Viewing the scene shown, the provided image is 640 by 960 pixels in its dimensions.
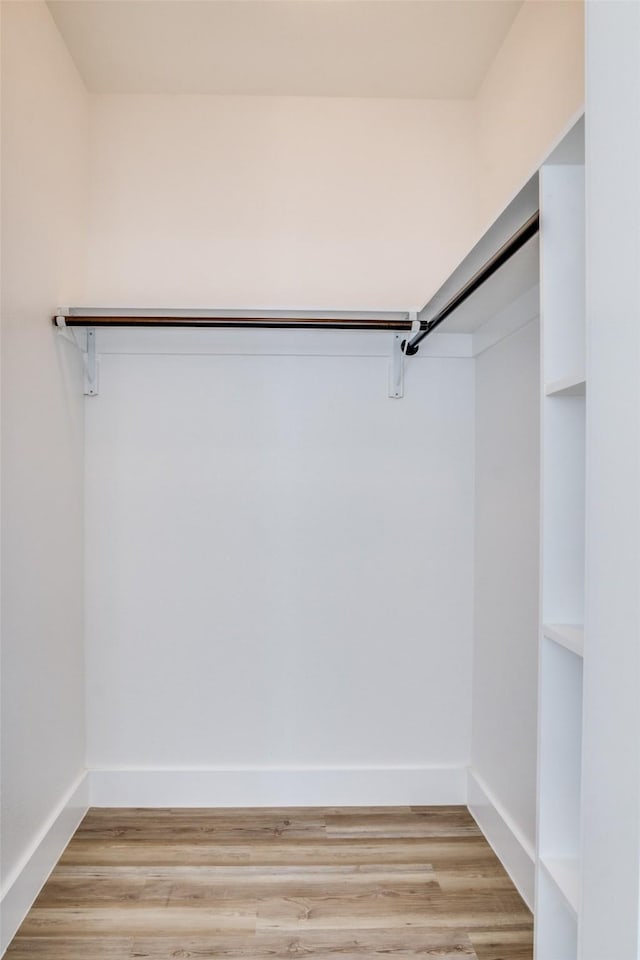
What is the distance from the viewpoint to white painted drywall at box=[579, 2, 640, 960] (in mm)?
677

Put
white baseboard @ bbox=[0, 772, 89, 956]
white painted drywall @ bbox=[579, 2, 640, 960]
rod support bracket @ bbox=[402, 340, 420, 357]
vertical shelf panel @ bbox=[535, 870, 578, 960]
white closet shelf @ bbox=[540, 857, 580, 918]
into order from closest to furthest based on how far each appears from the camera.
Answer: white painted drywall @ bbox=[579, 2, 640, 960] < white closet shelf @ bbox=[540, 857, 580, 918] < vertical shelf panel @ bbox=[535, 870, 578, 960] < white baseboard @ bbox=[0, 772, 89, 956] < rod support bracket @ bbox=[402, 340, 420, 357]

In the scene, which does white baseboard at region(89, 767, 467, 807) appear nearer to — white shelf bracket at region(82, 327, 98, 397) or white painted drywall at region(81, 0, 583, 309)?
white shelf bracket at region(82, 327, 98, 397)

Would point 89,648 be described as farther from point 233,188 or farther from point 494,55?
point 494,55

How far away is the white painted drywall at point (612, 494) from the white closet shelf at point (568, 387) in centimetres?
26

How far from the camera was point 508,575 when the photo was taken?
1.97m

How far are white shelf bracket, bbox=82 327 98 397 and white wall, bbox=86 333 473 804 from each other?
37 millimetres

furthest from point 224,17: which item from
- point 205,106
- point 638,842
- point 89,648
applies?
point 638,842

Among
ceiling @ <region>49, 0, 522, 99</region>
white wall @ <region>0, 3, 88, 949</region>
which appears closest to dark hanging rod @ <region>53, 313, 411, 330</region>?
white wall @ <region>0, 3, 88, 949</region>

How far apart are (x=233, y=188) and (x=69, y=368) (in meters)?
0.84

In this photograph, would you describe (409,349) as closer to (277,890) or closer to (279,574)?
(279,574)

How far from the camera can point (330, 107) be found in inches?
90.6

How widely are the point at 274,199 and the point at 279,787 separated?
2.01 m

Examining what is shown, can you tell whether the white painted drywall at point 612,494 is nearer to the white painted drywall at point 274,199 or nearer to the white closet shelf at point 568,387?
the white closet shelf at point 568,387

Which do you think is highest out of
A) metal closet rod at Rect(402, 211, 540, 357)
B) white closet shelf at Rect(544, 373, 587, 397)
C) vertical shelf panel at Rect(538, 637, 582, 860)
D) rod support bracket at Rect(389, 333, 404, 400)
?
metal closet rod at Rect(402, 211, 540, 357)
